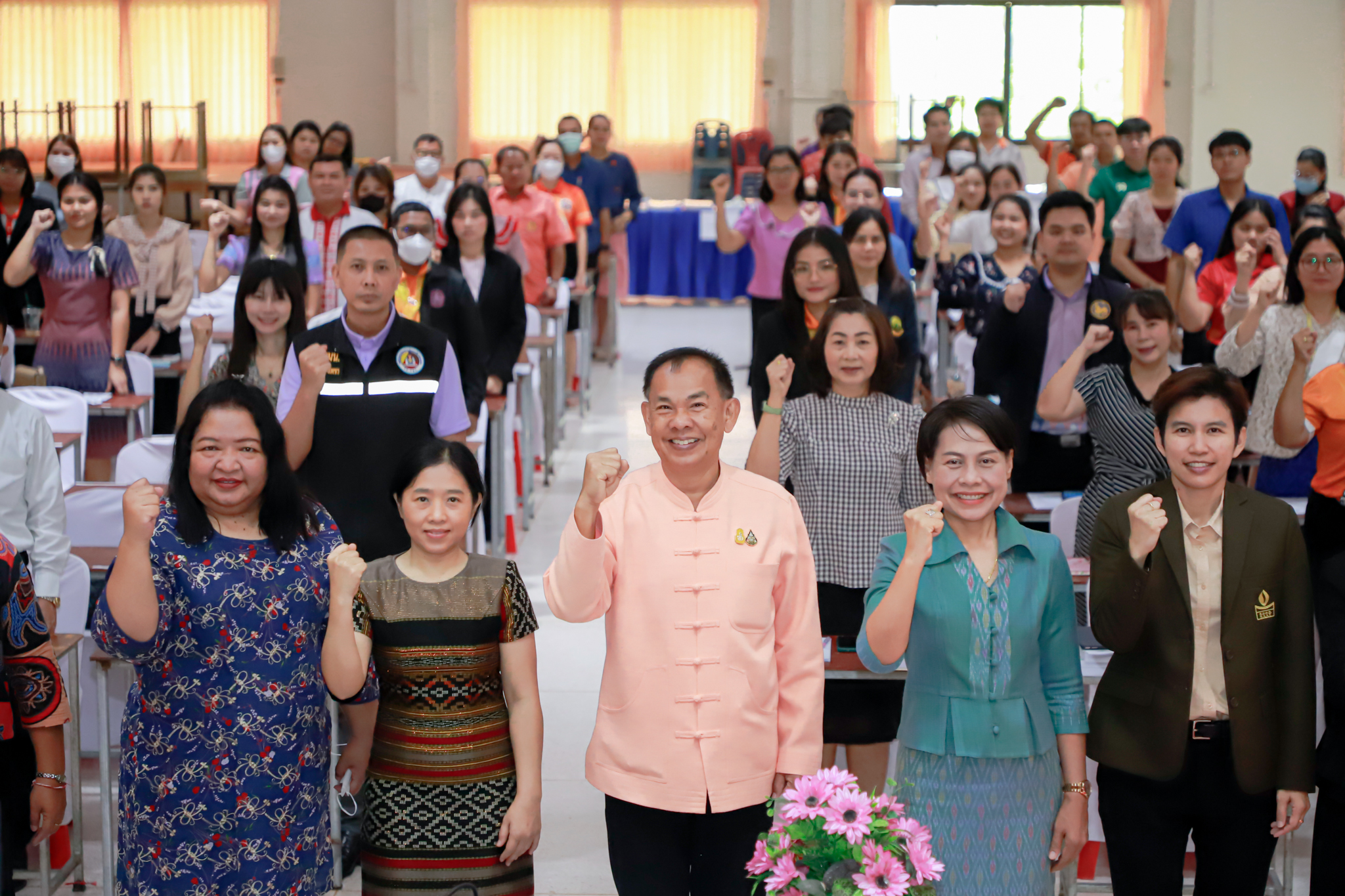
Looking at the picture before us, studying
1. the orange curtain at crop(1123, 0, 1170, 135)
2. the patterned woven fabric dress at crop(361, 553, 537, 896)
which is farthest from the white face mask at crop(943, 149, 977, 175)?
the orange curtain at crop(1123, 0, 1170, 135)

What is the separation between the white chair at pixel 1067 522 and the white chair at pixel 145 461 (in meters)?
2.50

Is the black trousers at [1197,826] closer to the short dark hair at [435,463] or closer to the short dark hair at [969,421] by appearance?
the short dark hair at [969,421]

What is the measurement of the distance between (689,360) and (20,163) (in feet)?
18.6

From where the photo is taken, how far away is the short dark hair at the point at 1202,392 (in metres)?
2.30

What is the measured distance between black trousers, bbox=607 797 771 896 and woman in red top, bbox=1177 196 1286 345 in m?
3.09

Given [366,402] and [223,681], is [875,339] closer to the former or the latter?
[366,402]

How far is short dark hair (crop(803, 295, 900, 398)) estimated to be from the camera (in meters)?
3.08

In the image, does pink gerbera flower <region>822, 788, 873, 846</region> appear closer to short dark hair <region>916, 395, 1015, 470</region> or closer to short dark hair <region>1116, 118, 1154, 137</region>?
short dark hair <region>916, 395, 1015, 470</region>

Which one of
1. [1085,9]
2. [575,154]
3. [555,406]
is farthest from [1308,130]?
[555,406]

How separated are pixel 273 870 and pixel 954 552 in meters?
1.20

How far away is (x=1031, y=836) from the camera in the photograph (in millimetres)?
2230

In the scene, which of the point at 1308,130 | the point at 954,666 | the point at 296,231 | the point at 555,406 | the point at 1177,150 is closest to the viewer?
the point at 954,666

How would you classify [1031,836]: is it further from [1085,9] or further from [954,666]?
[1085,9]

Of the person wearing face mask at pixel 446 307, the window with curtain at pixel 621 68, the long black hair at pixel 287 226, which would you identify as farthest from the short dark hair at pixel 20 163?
the window with curtain at pixel 621 68
